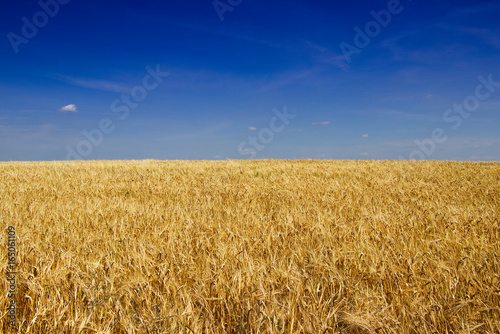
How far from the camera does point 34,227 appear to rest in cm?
348

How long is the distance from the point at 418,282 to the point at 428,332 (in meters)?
0.67

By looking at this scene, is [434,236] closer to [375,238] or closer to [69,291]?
[375,238]

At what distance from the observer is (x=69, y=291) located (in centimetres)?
195

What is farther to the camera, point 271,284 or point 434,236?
point 434,236

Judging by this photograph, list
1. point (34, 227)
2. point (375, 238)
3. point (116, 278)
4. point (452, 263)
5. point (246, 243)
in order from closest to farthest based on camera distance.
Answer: point (116, 278) → point (452, 263) → point (246, 243) → point (375, 238) → point (34, 227)

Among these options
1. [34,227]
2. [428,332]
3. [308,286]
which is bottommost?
[428,332]

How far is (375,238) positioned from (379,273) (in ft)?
3.51

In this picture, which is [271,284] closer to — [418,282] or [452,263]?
[418,282]

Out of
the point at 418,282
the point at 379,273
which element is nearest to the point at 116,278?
the point at 379,273

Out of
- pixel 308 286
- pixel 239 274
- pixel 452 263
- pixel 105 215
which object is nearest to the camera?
pixel 308 286

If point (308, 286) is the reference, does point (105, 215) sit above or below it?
above
